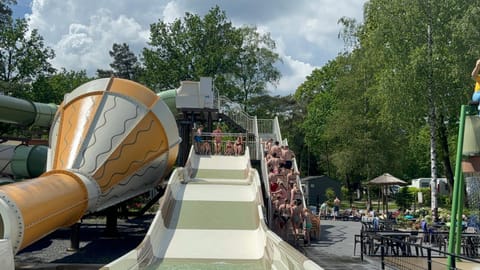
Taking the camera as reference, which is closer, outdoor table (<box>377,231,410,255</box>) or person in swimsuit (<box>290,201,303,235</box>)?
outdoor table (<box>377,231,410,255</box>)

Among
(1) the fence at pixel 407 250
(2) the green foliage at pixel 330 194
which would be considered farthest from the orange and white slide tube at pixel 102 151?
(2) the green foliage at pixel 330 194

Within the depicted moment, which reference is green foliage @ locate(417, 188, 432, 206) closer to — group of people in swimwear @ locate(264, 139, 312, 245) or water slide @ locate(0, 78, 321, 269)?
group of people in swimwear @ locate(264, 139, 312, 245)

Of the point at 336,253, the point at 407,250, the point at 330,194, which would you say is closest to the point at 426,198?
the point at 330,194

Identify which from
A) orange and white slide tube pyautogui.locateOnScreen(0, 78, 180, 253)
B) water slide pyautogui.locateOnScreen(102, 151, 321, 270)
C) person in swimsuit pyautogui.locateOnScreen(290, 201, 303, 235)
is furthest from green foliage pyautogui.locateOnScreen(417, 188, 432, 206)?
orange and white slide tube pyautogui.locateOnScreen(0, 78, 180, 253)

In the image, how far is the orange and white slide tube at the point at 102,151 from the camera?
39.3 ft

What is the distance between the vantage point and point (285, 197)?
17.8 m

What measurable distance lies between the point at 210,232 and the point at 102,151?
4348mm

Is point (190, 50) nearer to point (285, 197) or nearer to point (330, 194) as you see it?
point (330, 194)

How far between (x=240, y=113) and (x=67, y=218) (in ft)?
58.2

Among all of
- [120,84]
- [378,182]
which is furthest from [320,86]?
[120,84]

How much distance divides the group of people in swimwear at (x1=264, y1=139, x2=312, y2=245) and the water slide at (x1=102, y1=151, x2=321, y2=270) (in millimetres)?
1282

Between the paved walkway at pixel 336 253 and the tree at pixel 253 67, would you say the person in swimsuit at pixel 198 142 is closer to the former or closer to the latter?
the paved walkway at pixel 336 253

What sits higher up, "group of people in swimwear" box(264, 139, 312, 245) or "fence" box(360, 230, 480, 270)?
"group of people in swimwear" box(264, 139, 312, 245)

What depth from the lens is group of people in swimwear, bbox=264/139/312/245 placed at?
1677cm
